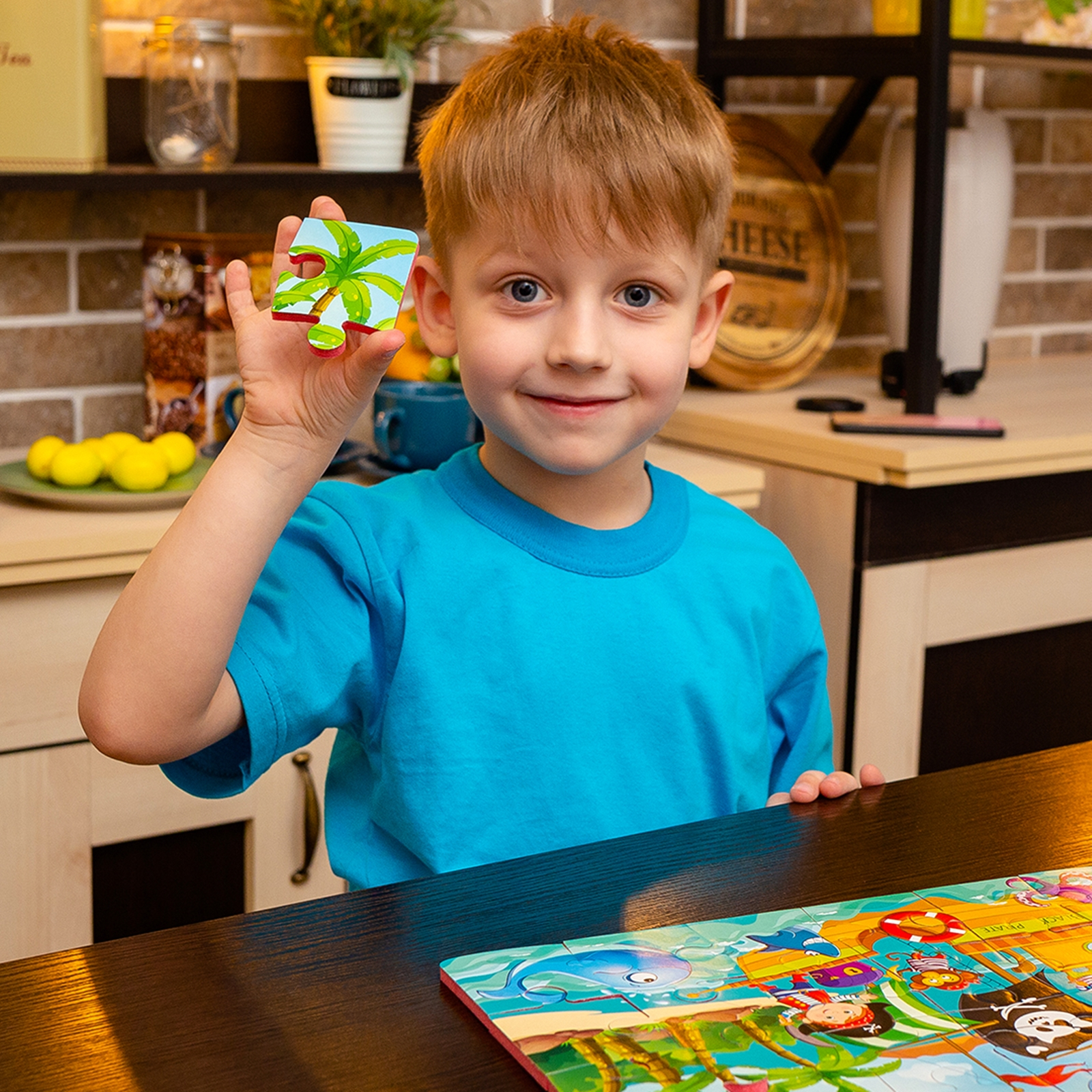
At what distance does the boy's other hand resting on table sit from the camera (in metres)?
0.80

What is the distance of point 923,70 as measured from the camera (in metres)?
1.82

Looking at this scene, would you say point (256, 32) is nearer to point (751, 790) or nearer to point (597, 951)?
point (751, 790)

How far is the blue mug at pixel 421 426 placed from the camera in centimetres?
158

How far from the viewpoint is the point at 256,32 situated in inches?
74.3

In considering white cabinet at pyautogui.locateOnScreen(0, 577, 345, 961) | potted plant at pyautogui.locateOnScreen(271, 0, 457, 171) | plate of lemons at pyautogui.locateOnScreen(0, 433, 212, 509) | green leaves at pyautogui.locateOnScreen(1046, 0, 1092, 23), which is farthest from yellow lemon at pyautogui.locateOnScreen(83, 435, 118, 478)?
green leaves at pyautogui.locateOnScreen(1046, 0, 1092, 23)

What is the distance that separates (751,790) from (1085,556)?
3.75 feet

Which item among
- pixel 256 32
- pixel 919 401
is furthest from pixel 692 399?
pixel 256 32

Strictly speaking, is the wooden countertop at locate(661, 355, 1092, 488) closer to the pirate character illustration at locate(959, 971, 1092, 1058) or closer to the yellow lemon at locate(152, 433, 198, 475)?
the yellow lemon at locate(152, 433, 198, 475)

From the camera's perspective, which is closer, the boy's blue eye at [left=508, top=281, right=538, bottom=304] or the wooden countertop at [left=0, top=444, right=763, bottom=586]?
the boy's blue eye at [left=508, top=281, right=538, bottom=304]

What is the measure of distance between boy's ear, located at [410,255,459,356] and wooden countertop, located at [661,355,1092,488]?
0.87 metres

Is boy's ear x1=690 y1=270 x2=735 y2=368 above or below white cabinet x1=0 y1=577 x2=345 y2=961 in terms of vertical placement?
above

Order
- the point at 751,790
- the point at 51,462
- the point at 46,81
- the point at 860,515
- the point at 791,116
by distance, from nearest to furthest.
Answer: the point at 751,790
the point at 51,462
the point at 46,81
the point at 860,515
the point at 791,116

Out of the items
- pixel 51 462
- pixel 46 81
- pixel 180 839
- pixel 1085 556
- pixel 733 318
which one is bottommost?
pixel 180 839

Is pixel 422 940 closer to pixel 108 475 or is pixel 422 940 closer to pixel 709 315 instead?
pixel 709 315
